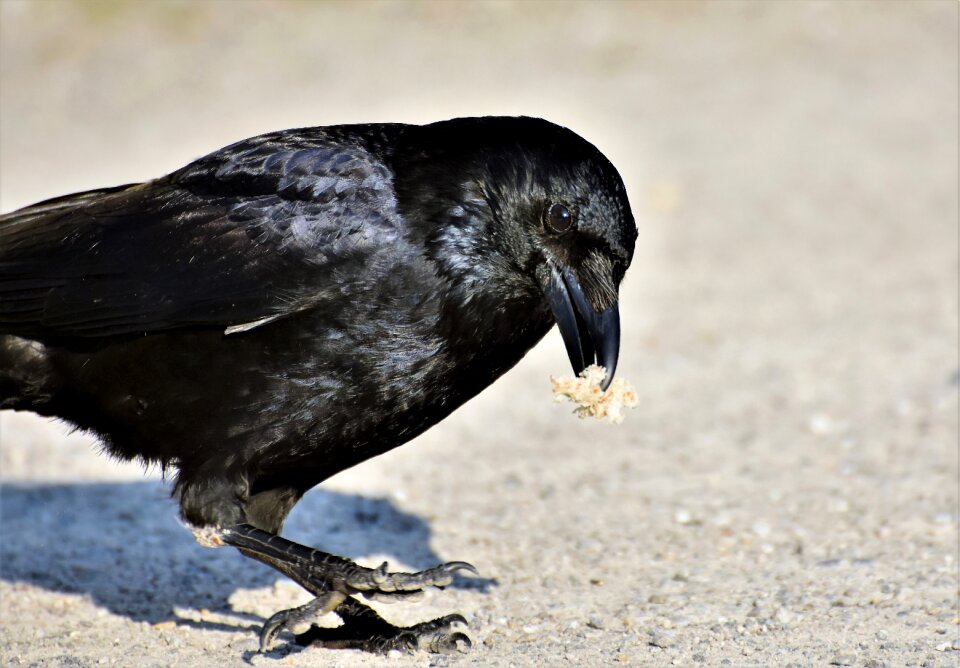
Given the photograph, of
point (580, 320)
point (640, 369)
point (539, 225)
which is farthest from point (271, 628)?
point (640, 369)

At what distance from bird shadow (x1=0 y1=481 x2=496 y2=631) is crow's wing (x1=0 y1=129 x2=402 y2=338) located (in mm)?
980

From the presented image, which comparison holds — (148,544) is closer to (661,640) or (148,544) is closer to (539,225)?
(661,640)

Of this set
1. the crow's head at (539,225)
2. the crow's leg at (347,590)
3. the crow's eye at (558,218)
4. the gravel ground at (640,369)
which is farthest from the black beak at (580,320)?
the gravel ground at (640,369)

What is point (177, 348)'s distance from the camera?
14.5ft

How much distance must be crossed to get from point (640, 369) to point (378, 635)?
3.78 meters

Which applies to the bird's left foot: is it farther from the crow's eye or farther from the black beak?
the crow's eye

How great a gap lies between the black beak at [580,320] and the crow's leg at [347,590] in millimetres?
864

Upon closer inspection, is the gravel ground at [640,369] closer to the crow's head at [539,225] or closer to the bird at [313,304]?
the bird at [313,304]

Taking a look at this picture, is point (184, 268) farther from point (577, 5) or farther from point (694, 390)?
point (577, 5)

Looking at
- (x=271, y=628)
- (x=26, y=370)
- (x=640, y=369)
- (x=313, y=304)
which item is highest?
(x=640, y=369)

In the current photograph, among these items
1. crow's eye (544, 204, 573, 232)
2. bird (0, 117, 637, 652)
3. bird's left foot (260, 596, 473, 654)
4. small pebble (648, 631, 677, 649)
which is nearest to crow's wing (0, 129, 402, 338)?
bird (0, 117, 637, 652)

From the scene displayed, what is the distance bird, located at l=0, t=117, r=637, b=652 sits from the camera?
422cm

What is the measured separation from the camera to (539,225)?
4215mm

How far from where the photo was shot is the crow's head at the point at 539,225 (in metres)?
4.18
